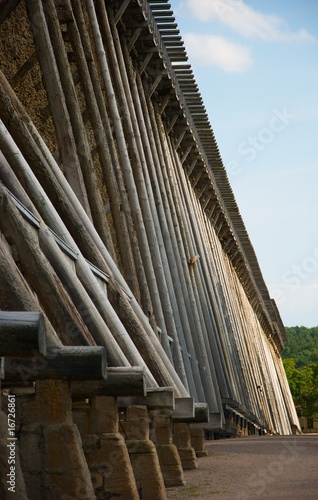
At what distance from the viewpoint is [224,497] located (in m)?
5.96

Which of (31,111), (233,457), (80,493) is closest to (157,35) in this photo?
(31,111)

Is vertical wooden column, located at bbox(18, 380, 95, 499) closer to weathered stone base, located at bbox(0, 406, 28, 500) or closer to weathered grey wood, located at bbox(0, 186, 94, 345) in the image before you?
weathered stone base, located at bbox(0, 406, 28, 500)

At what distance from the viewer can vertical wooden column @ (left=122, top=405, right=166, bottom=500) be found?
227 inches

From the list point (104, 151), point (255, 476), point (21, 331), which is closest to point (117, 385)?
point (21, 331)

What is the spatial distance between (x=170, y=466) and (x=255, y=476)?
31.5 inches

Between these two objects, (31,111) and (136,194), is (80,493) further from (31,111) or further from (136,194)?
(31,111)

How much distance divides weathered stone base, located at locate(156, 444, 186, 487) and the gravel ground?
0.09 metres

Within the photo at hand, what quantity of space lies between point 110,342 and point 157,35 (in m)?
9.53

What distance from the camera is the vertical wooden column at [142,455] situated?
578cm

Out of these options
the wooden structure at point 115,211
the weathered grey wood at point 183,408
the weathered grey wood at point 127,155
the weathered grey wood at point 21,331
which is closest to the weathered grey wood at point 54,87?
the wooden structure at point 115,211

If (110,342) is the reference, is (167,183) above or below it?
above

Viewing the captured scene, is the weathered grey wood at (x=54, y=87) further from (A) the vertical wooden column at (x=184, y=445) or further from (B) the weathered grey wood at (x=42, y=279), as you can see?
(B) the weathered grey wood at (x=42, y=279)

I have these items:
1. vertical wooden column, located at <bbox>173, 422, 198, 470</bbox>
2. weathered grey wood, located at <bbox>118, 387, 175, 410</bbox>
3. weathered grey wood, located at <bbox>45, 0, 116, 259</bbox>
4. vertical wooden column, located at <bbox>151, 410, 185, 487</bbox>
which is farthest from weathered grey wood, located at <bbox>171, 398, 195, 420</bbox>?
weathered grey wood, located at <bbox>45, 0, 116, 259</bbox>

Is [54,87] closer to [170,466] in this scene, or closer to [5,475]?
[170,466]
